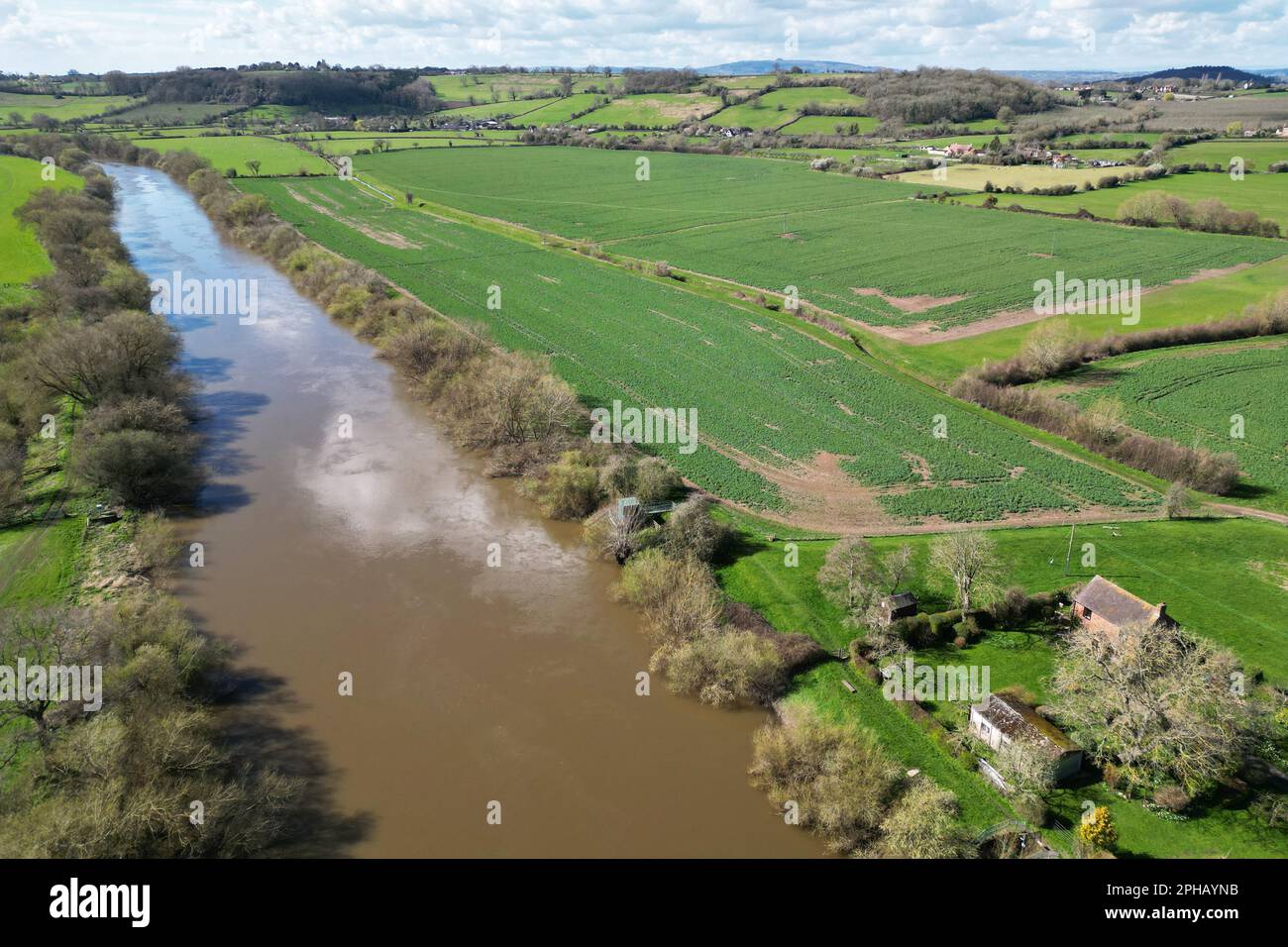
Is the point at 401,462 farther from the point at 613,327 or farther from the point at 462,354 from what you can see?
the point at 613,327

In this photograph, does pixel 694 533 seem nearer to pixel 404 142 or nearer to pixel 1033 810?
pixel 1033 810

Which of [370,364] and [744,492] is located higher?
[370,364]

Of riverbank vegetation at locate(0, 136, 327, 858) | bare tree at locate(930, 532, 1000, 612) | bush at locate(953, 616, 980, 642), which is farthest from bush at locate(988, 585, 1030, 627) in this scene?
riverbank vegetation at locate(0, 136, 327, 858)

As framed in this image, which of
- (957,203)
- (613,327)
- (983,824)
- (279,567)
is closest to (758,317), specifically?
(613,327)

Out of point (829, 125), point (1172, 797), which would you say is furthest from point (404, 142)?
point (1172, 797)

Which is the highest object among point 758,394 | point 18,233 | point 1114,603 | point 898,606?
point 18,233
